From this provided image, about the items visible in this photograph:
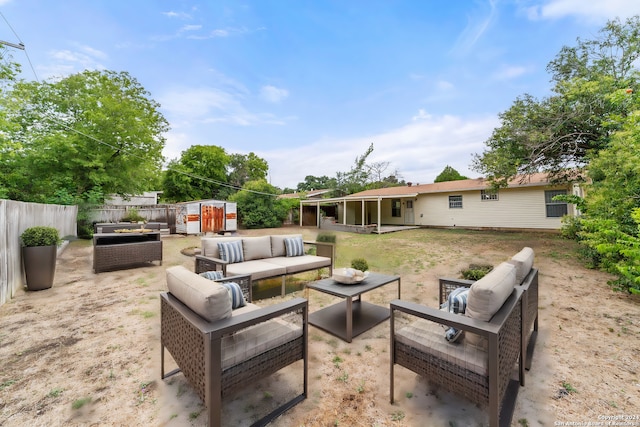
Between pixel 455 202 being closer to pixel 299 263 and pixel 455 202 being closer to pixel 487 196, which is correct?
pixel 487 196

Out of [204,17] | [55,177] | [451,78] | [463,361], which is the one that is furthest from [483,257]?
[55,177]

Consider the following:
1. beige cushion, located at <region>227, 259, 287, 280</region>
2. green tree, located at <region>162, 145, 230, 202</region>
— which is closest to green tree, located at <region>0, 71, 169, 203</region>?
beige cushion, located at <region>227, 259, 287, 280</region>

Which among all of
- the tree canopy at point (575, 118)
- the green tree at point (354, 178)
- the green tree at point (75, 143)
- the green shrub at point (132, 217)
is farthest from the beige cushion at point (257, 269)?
the green tree at point (354, 178)

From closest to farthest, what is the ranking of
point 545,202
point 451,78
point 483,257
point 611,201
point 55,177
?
point 611,201 < point 483,257 < point 451,78 < point 55,177 < point 545,202

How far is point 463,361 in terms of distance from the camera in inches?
66.5

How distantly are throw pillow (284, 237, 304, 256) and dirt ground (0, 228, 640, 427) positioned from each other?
3.81ft

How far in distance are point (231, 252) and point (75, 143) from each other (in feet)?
45.3

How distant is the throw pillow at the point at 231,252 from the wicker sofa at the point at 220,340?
221 centimetres

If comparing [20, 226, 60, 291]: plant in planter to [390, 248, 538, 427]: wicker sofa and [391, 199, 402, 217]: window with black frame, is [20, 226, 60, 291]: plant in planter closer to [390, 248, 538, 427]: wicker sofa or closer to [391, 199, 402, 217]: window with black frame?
[390, 248, 538, 427]: wicker sofa

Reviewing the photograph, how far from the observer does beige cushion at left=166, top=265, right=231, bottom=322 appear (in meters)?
1.61

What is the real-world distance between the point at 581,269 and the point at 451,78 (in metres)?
7.11

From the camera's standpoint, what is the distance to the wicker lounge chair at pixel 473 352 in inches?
60.9

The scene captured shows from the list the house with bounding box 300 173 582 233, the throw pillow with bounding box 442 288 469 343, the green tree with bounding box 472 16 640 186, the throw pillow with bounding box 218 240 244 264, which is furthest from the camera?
the house with bounding box 300 173 582 233

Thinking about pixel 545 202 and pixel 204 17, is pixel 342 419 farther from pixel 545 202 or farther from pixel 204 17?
pixel 545 202
